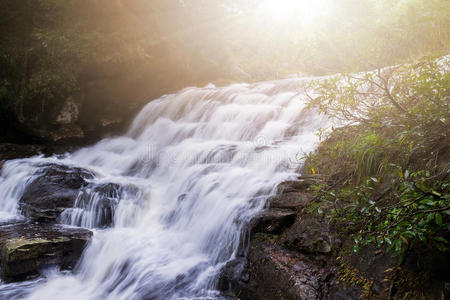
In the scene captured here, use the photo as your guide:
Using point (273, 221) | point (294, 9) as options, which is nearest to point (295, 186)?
point (273, 221)

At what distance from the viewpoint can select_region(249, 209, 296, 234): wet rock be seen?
390 cm

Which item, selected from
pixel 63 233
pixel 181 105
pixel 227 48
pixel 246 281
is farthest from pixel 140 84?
pixel 246 281

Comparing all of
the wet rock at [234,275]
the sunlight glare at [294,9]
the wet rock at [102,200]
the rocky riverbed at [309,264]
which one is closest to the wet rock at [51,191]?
the wet rock at [102,200]

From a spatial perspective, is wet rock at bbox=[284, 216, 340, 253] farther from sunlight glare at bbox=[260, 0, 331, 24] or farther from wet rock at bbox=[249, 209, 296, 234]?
sunlight glare at bbox=[260, 0, 331, 24]

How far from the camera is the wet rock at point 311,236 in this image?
3369mm

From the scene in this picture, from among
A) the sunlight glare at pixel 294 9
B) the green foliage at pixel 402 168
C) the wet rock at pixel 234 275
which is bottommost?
the wet rock at pixel 234 275

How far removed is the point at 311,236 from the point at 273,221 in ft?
1.87

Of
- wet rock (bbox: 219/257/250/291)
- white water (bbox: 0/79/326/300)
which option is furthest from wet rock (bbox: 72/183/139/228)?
wet rock (bbox: 219/257/250/291)

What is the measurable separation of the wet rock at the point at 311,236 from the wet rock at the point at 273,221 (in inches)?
4.3

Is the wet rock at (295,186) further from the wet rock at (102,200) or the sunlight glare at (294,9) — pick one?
the sunlight glare at (294,9)

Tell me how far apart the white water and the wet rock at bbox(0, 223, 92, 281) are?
172 mm

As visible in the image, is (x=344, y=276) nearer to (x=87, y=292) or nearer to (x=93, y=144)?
(x=87, y=292)

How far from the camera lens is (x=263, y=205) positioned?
14.2 feet

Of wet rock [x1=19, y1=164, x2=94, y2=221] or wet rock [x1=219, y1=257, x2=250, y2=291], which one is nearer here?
wet rock [x1=219, y1=257, x2=250, y2=291]
